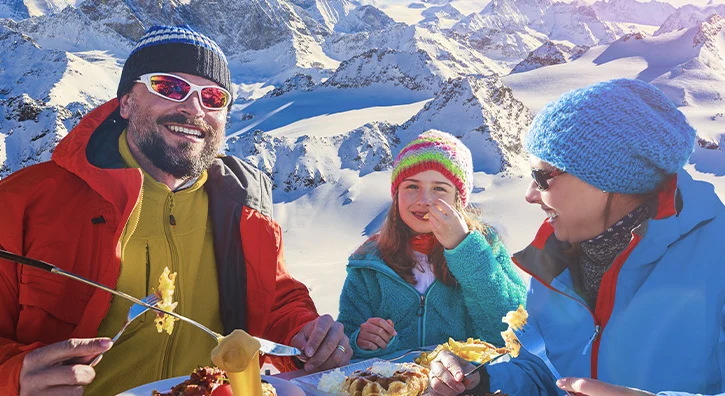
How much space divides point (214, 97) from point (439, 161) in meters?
1.18

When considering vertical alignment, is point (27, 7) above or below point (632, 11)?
above

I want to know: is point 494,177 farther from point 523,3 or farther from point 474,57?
point 523,3

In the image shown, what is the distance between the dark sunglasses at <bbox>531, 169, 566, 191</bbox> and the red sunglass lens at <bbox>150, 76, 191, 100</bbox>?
1608mm

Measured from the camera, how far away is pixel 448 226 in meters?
2.66

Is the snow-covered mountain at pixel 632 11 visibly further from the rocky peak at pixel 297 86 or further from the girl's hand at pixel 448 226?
the girl's hand at pixel 448 226

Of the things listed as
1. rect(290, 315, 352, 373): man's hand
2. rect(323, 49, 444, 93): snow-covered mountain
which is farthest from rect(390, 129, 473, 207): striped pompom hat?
rect(323, 49, 444, 93): snow-covered mountain

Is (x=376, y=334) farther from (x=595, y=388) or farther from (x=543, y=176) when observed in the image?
(x=595, y=388)

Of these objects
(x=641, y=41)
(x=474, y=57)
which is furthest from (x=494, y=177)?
(x=474, y=57)

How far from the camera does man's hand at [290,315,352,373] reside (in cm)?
221

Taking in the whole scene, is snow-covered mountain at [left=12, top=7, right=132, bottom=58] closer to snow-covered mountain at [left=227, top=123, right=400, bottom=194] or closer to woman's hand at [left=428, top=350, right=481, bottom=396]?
snow-covered mountain at [left=227, top=123, right=400, bottom=194]

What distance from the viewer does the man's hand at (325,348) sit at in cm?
221

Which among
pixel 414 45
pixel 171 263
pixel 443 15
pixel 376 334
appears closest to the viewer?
pixel 376 334

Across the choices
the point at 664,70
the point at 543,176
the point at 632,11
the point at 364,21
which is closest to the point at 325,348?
the point at 543,176

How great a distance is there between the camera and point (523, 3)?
450 ft
